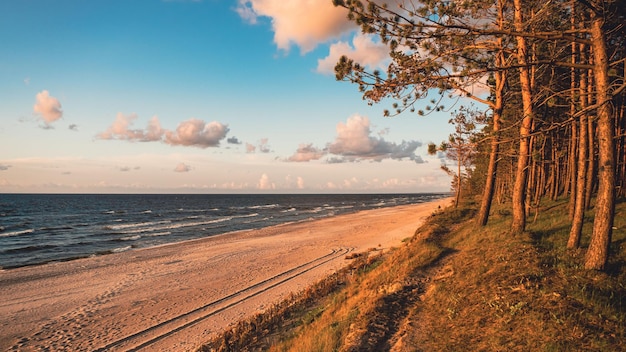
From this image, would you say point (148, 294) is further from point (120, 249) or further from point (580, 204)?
point (580, 204)

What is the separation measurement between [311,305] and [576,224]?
924 centimetres

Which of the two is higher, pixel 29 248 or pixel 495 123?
pixel 495 123

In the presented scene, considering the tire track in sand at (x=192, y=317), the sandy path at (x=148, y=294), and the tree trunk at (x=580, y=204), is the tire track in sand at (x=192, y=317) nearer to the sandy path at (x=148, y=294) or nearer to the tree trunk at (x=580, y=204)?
the sandy path at (x=148, y=294)

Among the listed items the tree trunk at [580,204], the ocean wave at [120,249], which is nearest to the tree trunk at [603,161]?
the tree trunk at [580,204]

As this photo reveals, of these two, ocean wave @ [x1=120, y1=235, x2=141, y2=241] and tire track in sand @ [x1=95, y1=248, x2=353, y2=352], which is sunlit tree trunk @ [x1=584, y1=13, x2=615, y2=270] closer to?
tire track in sand @ [x1=95, y1=248, x2=353, y2=352]

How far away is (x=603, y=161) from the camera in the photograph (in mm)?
7727

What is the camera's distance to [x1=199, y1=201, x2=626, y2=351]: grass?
622 cm

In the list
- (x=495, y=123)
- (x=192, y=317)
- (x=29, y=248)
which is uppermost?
(x=495, y=123)

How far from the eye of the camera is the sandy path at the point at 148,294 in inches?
488

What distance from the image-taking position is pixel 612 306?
6.45m

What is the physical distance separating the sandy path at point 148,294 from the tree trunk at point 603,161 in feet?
37.5

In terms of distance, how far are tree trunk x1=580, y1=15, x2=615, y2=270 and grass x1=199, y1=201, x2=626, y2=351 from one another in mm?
522

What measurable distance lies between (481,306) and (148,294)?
1574 centimetres

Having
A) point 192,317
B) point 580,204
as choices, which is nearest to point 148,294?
point 192,317
